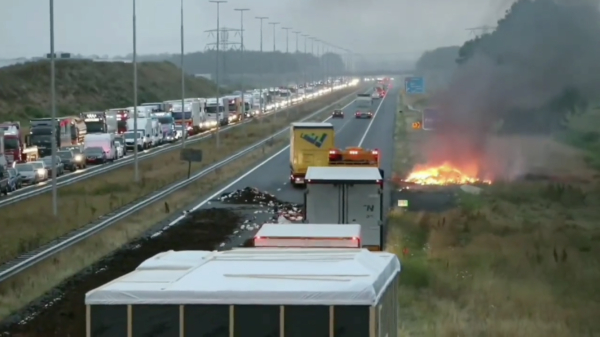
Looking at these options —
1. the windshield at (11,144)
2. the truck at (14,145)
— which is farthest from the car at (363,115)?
the windshield at (11,144)

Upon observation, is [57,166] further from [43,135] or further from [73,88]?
[73,88]

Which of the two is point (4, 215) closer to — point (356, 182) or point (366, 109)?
point (356, 182)

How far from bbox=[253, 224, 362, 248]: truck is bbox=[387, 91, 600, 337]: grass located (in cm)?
193

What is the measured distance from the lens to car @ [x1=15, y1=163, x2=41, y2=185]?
60.4 meters

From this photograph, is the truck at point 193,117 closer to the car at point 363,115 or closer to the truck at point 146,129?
the truck at point 146,129

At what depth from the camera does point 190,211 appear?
44469 mm

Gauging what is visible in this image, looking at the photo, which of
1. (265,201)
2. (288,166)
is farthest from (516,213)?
(288,166)

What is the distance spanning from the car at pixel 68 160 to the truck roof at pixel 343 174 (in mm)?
41564

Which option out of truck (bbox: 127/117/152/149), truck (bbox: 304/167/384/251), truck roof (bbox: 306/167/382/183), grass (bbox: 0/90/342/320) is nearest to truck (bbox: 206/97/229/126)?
truck (bbox: 127/117/152/149)

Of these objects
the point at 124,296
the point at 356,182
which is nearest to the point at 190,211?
the point at 356,182

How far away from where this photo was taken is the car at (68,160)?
6906cm

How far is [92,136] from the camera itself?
76.4 m

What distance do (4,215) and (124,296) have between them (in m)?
34.4

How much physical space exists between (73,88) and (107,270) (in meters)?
132
